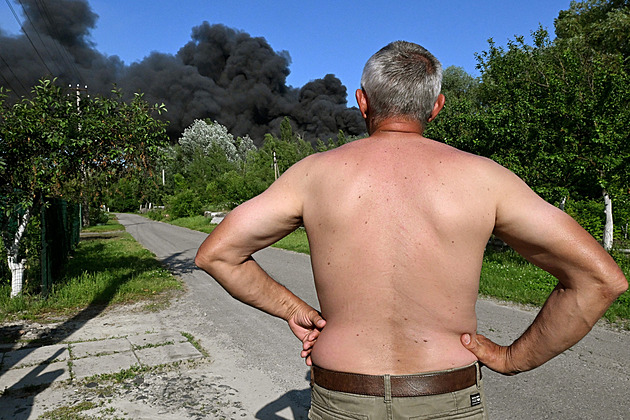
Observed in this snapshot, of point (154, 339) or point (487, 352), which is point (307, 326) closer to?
point (487, 352)

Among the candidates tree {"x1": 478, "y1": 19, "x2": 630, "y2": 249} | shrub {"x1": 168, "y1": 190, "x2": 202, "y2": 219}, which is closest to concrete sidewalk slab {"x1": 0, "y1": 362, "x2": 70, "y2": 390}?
tree {"x1": 478, "y1": 19, "x2": 630, "y2": 249}

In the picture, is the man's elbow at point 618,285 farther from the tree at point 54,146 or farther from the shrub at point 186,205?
the shrub at point 186,205

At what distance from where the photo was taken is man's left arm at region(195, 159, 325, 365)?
170cm

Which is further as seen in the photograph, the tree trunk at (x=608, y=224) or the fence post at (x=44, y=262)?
the tree trunk at (x=608, y=224)

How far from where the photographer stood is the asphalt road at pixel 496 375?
3.91 meters

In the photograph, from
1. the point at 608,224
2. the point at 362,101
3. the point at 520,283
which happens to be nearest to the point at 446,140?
the point at 608,224

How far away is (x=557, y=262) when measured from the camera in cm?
152

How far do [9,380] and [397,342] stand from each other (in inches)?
175

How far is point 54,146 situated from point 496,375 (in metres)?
7.02

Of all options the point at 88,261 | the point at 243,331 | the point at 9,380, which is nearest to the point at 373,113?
the point at 9,380

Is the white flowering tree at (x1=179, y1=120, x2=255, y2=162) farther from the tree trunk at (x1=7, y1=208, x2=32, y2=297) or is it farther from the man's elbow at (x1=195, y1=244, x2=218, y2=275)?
the man's elbow at (x1=195, y1=244, x2=218, y2=275)

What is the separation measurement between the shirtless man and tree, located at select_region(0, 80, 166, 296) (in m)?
7.15

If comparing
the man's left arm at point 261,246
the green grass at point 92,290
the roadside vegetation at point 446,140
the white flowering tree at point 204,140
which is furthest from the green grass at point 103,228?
the man's left arm at point 261,246

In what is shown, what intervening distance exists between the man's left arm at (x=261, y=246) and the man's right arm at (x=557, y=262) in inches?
23.9
